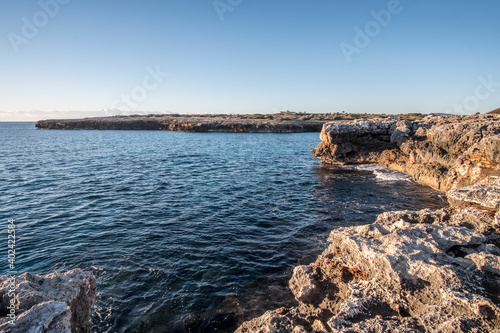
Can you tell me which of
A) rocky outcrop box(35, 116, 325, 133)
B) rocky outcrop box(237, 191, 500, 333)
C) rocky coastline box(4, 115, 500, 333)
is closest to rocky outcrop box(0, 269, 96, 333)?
rocky coastline box(4, 115, 500, 333)

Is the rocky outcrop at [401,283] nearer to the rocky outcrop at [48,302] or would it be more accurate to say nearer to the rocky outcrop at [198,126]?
the rocky outcrop at [48,302]

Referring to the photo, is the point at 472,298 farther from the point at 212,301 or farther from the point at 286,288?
the point at 212,301

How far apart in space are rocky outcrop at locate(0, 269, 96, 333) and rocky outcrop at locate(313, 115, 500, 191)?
18.1 metres

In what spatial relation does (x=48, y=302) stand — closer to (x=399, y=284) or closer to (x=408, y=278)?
(x=399, y=284)

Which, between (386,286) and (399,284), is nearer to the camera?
(399,284)

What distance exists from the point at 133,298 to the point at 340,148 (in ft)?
93.7

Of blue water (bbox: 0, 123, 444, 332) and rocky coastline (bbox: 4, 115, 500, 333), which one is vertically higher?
rocky coastline (bbox: 4, 115, 500, 333)

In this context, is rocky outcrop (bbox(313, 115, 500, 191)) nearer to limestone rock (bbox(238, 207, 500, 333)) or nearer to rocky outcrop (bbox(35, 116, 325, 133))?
limestone rock (bbox(238, 207, 500, 333))

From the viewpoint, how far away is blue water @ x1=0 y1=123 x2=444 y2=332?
28.4 feet

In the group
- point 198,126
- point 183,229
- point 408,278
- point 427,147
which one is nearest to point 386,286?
point 408,278

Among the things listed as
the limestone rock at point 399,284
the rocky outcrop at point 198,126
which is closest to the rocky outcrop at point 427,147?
the limestone rock at point 399,284

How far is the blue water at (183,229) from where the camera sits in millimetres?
8656

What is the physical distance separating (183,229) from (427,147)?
74.3ft

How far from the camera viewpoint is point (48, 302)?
4.91m
